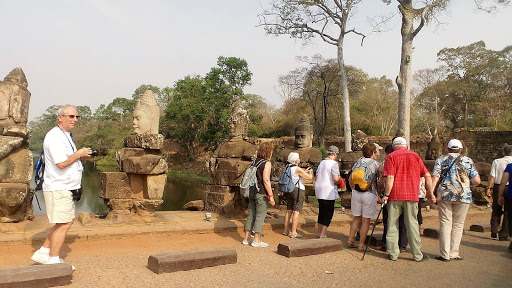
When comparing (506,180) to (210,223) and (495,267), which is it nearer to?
(495,267)

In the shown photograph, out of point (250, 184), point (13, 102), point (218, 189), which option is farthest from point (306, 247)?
point (13, 102)

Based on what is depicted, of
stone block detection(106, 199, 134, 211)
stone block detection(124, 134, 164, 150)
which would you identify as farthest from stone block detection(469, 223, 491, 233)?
stone block detection(106, 199, 134, 211)

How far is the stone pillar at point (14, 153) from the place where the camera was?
5184mm

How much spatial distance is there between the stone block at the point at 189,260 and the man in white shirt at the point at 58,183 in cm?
97

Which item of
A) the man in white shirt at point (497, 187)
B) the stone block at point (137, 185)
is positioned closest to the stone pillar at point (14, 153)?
the stone block at point (137, 185)

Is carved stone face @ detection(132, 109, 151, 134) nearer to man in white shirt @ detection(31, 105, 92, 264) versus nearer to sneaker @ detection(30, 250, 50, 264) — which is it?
man in white shirt @ detection(31, 105, 92, 264)

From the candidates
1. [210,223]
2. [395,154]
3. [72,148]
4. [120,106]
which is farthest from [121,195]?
[120,106]

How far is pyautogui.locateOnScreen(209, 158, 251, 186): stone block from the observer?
7.10 m

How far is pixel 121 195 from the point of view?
6348 millimetres

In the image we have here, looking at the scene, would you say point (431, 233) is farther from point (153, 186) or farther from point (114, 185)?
point (114, 185)

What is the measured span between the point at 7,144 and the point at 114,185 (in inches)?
62.9

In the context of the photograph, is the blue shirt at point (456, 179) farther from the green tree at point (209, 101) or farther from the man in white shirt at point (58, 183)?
the green tree at point (209, 101)

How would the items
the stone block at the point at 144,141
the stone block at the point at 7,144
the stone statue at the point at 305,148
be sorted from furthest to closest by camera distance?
the stone statue at the point at 305,148
the stone block at the point at 144,141
the stone block at the point at 7,144

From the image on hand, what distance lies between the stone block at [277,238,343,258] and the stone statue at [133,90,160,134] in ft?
9.98
